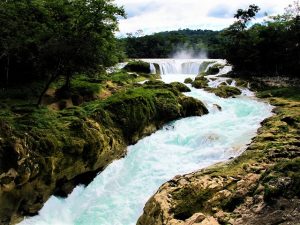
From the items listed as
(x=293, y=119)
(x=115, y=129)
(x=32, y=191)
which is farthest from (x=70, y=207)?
(x=293, y=119)

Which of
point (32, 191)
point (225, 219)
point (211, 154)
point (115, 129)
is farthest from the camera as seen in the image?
point (115, 129)

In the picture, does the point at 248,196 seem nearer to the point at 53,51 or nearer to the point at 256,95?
the point at 53,51

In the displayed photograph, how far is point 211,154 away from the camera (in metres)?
16.2

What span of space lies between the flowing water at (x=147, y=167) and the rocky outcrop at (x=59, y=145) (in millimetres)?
499

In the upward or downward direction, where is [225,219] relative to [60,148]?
downward

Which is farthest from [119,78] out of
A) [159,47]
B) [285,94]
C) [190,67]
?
[159,47]

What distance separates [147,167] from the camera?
1614 cm

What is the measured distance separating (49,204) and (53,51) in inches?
317

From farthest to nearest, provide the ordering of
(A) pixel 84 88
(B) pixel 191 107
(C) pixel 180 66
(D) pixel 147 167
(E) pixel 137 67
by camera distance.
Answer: (C) pixel 180 66
(E) pixel 137 67
(B) pixel 191 107
(A) pixel 84 88
(D) pixel 147 167

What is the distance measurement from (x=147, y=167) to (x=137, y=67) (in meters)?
34.6

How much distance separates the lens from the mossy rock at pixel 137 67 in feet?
160

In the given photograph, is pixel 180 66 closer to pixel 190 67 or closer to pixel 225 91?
pixel 190 67

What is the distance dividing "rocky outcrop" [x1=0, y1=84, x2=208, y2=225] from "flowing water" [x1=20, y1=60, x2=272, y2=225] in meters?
0.50

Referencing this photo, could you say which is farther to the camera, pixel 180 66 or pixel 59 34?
pixel 180 66
